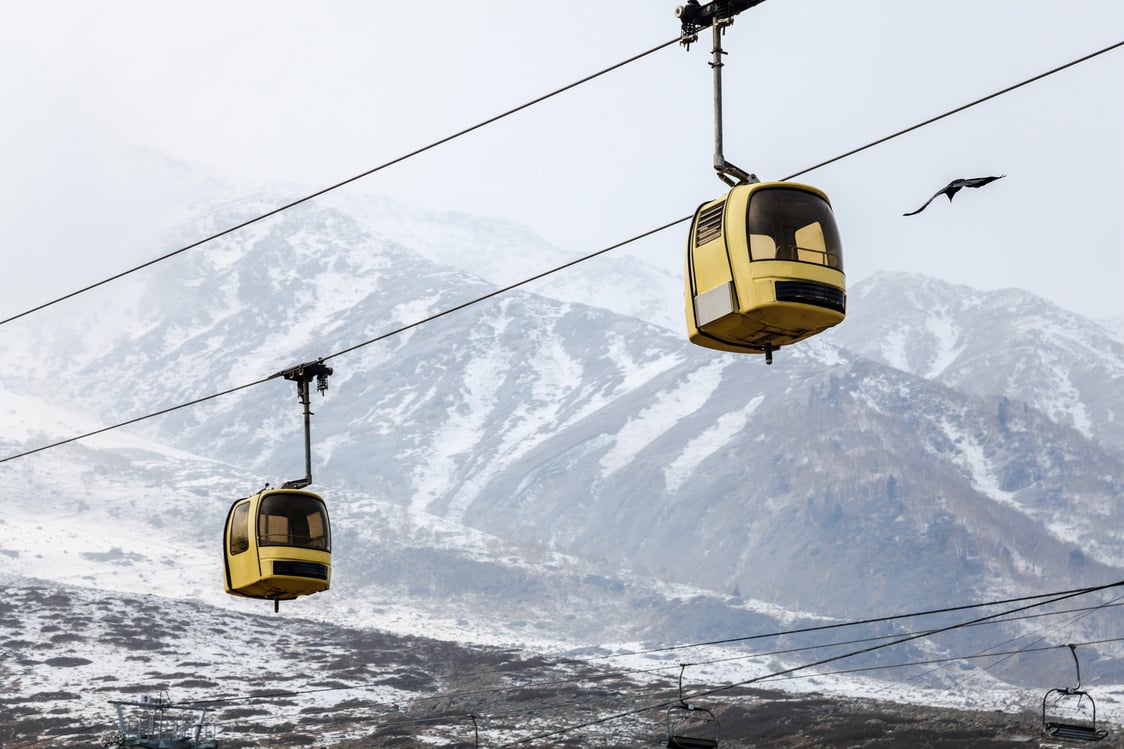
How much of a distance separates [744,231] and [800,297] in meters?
0.91

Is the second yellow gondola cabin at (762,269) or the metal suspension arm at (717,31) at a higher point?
the metal suspension arm at (717,31)

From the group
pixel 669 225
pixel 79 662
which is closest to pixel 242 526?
pixel 669 225

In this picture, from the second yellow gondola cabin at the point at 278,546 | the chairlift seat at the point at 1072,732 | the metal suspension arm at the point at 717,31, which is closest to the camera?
the metal suspension arm at the point at 717,31

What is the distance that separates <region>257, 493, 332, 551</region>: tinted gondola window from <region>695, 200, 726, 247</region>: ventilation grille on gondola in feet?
49.9

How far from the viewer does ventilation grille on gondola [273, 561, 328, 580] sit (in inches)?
1166

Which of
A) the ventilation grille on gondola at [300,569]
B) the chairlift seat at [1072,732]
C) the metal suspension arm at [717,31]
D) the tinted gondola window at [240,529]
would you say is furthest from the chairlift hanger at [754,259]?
the chairlift seat at [1072,732]

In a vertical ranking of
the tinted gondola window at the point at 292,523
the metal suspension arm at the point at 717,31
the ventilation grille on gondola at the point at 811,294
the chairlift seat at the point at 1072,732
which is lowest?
the chairlift seat at the point at 1072,732

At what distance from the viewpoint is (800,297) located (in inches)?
650

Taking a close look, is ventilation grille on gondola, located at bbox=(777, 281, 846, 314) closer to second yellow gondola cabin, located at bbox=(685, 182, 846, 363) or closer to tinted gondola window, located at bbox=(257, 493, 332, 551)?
second yellow gondola cabin, located at bbox=(685, 182, 846, 363)

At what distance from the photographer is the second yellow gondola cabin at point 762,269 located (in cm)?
1648

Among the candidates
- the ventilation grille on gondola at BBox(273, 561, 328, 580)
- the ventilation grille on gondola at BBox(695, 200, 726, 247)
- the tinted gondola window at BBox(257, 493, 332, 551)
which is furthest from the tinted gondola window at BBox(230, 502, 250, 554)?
the ventilation grille on gondola at BBox(695, 200, 726, 247)

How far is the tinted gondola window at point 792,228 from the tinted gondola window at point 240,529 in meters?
16.3

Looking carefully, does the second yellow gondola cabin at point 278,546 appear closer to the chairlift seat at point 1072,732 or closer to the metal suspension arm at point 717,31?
the metal suspension arm at point 717,31

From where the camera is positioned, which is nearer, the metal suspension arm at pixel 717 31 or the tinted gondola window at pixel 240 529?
the metal suspension arm at pixel 717 31
